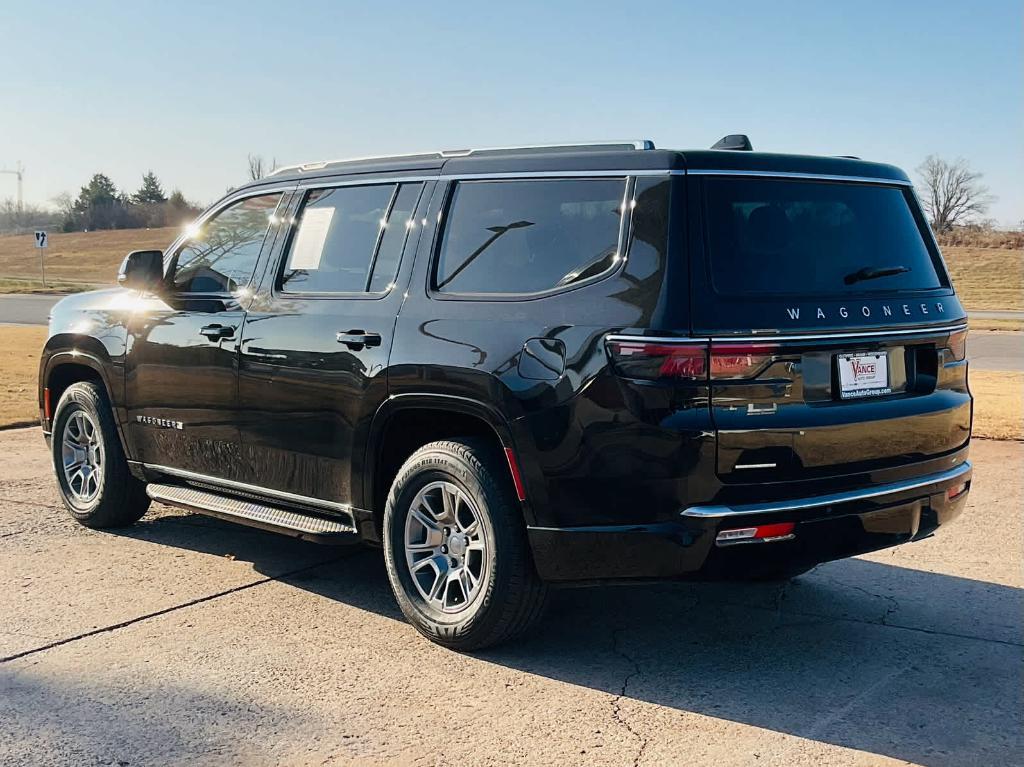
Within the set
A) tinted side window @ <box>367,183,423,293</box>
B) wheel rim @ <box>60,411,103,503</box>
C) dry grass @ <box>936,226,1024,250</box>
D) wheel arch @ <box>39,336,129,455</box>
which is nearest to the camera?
tinted side window @ <box>367,183,423,293</box>

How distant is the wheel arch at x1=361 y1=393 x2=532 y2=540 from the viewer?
4293 mm

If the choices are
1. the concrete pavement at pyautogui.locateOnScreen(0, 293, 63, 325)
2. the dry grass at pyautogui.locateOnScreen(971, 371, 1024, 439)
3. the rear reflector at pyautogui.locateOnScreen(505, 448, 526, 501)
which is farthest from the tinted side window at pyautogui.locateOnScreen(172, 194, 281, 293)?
the concrete pavement at pyautogui.locateOnScreen(0, 293, 63, 325)

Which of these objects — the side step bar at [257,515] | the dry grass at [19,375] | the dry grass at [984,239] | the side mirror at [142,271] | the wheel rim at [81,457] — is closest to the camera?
the side step bar at [257,515]

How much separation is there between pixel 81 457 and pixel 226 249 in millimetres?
1786

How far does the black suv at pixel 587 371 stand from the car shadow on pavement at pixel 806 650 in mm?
452

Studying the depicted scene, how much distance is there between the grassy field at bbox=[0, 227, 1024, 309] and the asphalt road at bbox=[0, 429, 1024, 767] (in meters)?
24.6

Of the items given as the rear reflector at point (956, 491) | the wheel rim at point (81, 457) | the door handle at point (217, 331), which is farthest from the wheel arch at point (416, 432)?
the wheel rim at point (81, 457)

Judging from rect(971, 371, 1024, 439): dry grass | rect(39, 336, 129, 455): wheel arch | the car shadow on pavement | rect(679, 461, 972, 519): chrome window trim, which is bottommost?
rect(971, 371, 1024, 439): dry grass

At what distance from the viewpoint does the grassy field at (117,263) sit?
1780 inches

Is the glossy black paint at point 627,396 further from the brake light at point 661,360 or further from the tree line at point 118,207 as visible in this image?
the tree line at point 118,207

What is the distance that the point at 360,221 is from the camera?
5.19 meters

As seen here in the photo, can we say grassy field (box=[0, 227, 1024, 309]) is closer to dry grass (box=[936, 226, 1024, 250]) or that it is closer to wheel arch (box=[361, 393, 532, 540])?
dry grass (box=[936, 226, 1024, 250])

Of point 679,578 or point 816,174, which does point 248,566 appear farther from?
point 816,174

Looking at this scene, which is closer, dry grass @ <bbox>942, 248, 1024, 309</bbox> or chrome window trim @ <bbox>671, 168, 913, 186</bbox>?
chrome window trim @ <bbox>671, 168, 913, 186</bbox>
